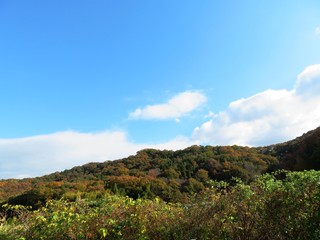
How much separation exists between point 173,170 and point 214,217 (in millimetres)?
25914

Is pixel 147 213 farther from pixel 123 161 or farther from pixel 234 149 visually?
pixel 123 161

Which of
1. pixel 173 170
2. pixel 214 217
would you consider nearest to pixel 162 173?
pixel 173 170

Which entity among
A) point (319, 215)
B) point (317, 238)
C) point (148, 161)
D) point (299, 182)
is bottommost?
point (317, 238)

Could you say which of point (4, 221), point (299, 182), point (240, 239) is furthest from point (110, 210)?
point (4, 221)

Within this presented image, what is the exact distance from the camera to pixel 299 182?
15.7ft

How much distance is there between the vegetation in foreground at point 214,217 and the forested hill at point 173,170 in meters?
10.7

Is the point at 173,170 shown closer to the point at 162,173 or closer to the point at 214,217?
the point at 162,173

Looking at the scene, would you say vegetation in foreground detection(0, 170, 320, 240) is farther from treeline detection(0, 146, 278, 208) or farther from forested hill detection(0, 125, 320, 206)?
treeline detection(0, 146, 278, 208)

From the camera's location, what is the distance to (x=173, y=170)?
102 feet

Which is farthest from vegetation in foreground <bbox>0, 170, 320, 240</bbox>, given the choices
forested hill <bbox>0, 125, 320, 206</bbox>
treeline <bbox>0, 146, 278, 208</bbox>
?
treeline <bbox>0, 146, 278, 208</bbox>

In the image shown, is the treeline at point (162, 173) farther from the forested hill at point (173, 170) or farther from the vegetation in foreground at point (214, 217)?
the vegetation in foreground at point (214, 217)

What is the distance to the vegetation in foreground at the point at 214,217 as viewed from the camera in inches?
181

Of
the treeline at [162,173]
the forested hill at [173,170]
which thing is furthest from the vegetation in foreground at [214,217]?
the treeline at [162,173]

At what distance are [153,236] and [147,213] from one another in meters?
0.43
